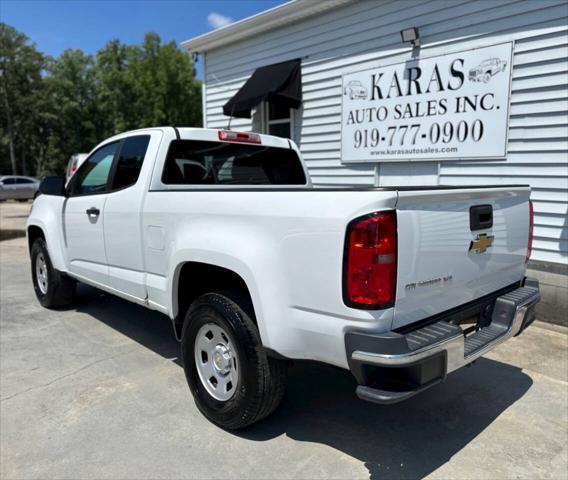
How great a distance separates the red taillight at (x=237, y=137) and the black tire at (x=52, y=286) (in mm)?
2441


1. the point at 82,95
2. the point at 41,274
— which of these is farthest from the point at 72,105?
the point at 41,274

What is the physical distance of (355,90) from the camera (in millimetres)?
7340

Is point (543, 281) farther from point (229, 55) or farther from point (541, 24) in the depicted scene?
point (229, 55)

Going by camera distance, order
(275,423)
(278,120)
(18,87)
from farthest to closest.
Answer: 1. (18,87)
2. (278,120)
3. (275,423)

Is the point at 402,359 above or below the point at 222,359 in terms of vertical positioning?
above

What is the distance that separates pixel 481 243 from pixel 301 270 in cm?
110

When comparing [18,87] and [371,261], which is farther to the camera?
[18,87]

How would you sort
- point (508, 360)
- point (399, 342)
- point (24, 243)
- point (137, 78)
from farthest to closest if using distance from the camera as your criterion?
point (137, 78) < point (24, 243) < point (508, 360) < point (399, 342)

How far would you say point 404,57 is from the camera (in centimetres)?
668

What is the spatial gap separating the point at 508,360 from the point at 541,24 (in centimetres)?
384

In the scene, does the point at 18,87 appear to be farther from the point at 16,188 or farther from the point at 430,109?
Result: the point at 430,109

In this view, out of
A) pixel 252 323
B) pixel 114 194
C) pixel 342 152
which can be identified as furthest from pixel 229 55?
pixel 252 323

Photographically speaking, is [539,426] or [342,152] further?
[342,152]

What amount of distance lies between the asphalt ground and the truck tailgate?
35.7 inches
